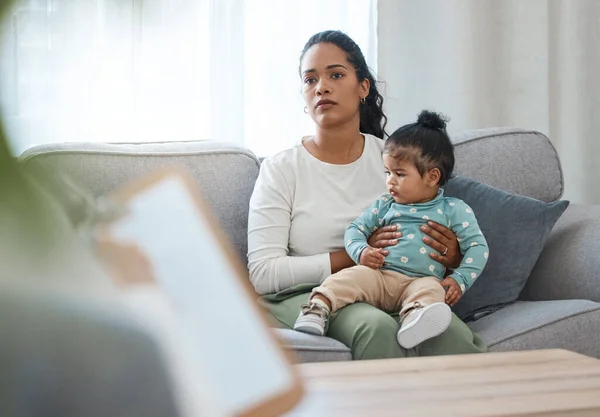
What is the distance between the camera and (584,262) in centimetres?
223

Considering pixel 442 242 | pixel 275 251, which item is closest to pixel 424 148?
pixel 442 242

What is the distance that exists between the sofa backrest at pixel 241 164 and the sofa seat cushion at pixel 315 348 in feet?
1.78

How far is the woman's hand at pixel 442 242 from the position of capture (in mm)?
2182

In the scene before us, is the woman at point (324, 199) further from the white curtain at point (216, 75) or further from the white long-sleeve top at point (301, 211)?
the white curtain at point (216, 75)

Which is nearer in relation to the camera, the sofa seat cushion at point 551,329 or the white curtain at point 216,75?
the sofa seat cushion at point 551,329

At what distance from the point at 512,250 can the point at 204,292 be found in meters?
2.11

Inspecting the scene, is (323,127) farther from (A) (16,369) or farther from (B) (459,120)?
(A) (16,369)

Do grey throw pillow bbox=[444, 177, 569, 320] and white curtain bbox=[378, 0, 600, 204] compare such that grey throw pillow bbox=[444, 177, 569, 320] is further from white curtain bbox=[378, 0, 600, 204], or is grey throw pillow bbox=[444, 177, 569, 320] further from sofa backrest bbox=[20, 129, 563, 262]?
white curtain bbox=[378, 0, 600, 204]

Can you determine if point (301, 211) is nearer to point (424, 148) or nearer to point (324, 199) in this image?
point (324, 199)

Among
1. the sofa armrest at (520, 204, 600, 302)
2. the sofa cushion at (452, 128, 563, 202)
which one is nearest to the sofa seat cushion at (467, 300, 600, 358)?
the sofa armrest at (520, 204, 600, 302)

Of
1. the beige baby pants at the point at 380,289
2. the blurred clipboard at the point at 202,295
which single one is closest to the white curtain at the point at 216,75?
the beige baby pants at the point at 380,289

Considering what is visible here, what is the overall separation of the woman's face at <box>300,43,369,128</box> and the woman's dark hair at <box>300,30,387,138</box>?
2 centimetres

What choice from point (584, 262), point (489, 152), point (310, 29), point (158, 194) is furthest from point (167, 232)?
point (310, 29)

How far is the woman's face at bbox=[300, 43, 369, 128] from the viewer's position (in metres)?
2.43
